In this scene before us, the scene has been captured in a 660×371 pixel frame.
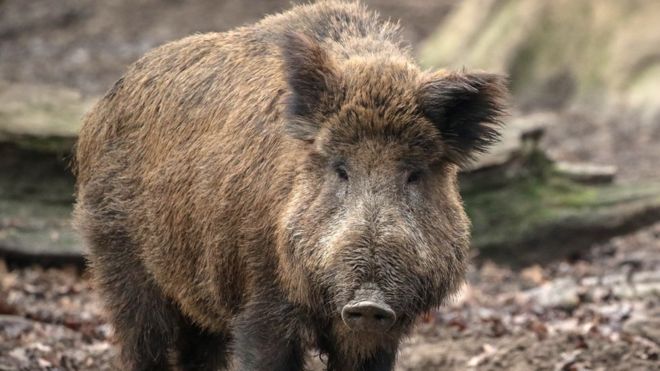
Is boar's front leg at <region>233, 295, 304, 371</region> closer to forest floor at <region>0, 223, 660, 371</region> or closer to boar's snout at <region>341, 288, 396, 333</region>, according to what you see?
boar's snout at <region>341, 288, 396, 333</region>

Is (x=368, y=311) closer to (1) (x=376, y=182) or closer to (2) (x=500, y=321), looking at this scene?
(1) (x=376, y=182)

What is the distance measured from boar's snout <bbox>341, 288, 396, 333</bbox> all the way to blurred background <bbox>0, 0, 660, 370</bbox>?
155 centimetres

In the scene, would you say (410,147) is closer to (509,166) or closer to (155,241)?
(155,241)

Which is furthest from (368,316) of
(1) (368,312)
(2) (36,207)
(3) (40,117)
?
(3) (40,117)

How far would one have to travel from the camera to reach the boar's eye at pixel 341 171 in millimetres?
5410

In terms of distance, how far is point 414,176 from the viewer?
548cm

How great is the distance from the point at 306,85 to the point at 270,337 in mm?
1224

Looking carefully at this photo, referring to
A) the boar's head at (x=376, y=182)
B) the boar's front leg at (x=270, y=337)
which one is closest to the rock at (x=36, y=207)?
the boar's front leg at (x=270, y=337)

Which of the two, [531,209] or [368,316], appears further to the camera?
[531,209]

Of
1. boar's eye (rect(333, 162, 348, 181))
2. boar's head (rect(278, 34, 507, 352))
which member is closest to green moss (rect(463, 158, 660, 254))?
boar's head (rect(278, 34, 507, 352))

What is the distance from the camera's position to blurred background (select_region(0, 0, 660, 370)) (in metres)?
8.11

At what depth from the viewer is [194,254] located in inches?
250

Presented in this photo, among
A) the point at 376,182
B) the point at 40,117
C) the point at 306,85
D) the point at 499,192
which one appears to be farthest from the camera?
the point at 499,192

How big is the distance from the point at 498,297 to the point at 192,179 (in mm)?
4673
